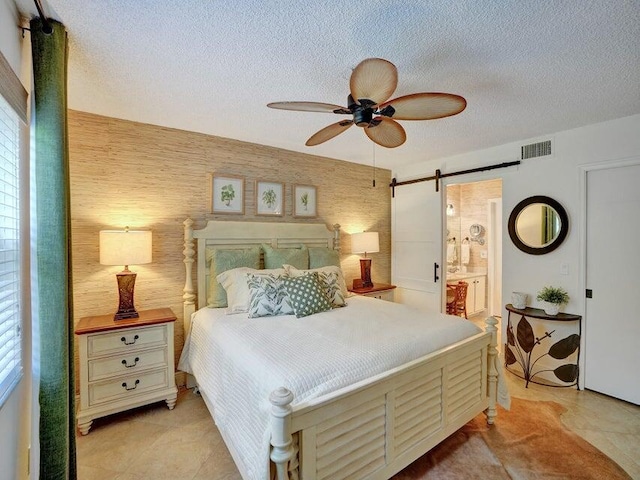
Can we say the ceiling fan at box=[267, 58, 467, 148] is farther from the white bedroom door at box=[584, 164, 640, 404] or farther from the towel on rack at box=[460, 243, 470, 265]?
the towel on rack at box=[460, 243, 470, 265]

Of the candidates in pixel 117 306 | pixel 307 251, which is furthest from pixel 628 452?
pixel 117 306

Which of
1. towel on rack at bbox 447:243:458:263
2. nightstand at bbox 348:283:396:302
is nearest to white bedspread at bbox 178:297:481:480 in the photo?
nightstand at bbox 348:283:396:302

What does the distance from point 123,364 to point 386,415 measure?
1.98 m

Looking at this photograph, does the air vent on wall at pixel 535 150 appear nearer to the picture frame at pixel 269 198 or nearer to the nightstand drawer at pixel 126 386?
the picture frame at pixel 269 198

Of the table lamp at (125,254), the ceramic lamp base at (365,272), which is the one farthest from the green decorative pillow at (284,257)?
the table lamp at (125,254)

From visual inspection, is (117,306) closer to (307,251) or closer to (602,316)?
(307,251)

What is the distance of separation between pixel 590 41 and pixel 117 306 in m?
3.73

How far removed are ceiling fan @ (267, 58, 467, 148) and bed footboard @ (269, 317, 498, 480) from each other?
4.65 ft

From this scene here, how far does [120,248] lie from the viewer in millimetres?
2318

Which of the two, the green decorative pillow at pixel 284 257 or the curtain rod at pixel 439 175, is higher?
the curtain rod at pixel 439 175

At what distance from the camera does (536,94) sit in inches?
86.5

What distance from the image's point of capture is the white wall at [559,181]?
269cm

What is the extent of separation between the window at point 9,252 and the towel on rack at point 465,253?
5.75m

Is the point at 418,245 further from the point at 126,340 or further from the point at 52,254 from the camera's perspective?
the point at 52,254
